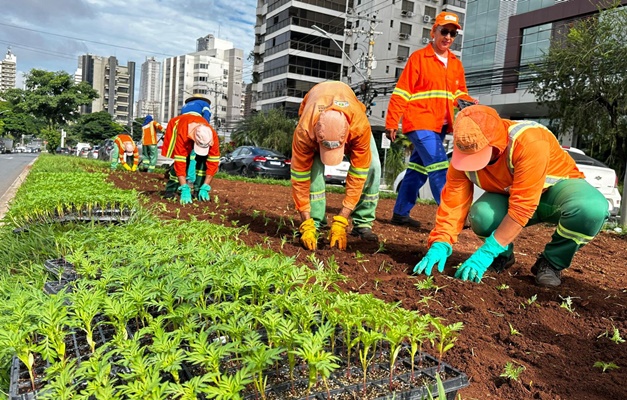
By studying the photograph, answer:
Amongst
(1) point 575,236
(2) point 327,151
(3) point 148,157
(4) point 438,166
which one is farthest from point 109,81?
(1) point 575,236

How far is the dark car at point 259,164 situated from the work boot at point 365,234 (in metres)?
11.7

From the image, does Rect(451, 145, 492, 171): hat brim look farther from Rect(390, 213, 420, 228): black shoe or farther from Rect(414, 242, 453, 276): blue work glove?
Rect(390, 213, 420, 228): black shoe

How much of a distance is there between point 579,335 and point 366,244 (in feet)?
6.42

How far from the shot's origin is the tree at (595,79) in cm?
1298

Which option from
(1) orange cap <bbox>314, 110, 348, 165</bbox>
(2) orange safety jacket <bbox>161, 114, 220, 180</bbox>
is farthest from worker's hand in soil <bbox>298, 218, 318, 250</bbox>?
(2) orange safety jacket <bbox>161, 114, 220, 180</bbox>

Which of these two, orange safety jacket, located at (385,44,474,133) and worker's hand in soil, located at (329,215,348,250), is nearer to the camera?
worker's hand in soil, located at (329,215,348,250)

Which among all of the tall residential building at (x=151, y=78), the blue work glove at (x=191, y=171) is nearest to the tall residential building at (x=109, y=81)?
the tall residential building at (x=151, y=78)

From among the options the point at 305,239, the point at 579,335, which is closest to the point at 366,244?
the point at 305,239

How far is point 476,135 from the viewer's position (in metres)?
2.72

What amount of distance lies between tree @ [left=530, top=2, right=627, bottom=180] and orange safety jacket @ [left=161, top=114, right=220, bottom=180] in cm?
1109

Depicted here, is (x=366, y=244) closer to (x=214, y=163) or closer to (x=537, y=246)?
(x=537, y=246)

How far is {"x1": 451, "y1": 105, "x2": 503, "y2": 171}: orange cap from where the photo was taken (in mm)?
2721

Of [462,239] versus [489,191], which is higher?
[489,191]

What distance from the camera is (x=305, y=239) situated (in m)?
3.65
